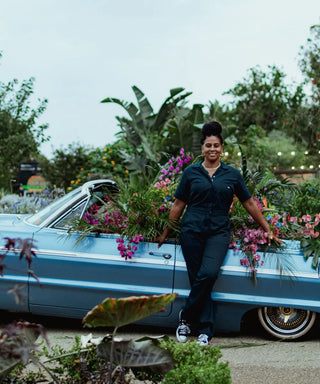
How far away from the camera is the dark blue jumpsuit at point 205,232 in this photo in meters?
4.79

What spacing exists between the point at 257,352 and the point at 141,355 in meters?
2.50

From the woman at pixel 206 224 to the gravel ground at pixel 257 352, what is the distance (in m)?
0.40

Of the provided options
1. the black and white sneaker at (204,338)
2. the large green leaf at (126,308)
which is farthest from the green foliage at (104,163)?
the large green leaf at (126,308)

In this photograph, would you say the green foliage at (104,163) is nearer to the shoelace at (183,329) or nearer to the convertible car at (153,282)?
the convertible car at (153,282)

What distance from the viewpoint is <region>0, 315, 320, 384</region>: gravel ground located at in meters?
4.09

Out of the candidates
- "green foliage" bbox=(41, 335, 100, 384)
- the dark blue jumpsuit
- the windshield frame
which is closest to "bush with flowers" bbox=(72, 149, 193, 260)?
the windshield frame

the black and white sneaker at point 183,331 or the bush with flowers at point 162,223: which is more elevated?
the bush with flowers at point 162,223

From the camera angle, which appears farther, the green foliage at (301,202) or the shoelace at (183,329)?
the green foliage at (301,202)

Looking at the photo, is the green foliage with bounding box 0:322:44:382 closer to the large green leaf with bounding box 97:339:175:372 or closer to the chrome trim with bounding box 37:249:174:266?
the large green leaf with bounding box 97:339:175:372

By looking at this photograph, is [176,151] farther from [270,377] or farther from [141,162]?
[270,377]

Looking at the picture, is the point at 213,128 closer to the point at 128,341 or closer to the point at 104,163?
the point at 128,341

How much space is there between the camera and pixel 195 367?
A: 8.86 feet

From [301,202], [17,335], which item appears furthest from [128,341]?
[301,202]

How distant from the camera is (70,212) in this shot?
5.42 m
